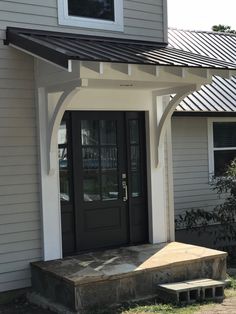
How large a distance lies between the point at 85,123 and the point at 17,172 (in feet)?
4.08

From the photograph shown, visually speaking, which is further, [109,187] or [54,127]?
[109,187]

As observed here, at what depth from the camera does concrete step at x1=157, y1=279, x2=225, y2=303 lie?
6.40 metres

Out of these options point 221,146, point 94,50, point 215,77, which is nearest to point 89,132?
point 94,50

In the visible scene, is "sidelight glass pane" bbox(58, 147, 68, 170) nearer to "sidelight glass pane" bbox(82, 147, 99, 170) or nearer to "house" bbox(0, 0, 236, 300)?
"house" bbox(0, 0, 236, 300)

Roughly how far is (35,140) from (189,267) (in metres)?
2.58

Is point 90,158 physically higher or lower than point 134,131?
lower

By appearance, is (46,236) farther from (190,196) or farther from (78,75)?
(190,196)

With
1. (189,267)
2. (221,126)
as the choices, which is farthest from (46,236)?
(221,126)

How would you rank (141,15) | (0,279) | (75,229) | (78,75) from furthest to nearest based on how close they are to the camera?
(141,15) → (75,229) → (0,279) → (78,75)

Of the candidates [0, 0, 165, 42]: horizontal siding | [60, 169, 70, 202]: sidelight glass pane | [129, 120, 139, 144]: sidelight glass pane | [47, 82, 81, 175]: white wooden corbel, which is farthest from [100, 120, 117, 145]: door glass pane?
[0, 0, 165, 42]: horizontal siding

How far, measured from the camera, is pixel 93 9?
7680 millimetres

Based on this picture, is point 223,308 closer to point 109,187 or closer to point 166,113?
point 109,187

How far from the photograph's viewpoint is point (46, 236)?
23.2 feet

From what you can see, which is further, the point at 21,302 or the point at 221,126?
the point at 221,126
